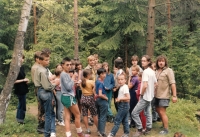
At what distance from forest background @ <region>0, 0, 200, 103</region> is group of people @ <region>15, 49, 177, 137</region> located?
330 inches

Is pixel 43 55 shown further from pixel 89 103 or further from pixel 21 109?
pixel 21 109

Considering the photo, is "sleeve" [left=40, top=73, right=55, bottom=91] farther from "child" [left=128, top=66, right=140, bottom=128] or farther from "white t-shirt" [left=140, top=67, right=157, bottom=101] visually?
"child" [left=128, top=66, right=140, bottom=128]

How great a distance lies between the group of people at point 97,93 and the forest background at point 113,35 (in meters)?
8.39

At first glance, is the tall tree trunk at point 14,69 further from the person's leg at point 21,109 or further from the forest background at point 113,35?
the forest background at point 113,35

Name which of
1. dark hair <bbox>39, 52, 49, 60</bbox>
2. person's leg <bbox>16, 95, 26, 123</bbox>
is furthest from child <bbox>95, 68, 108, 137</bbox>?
person's leg <bbox>16, 95, 26, 123</bbox>

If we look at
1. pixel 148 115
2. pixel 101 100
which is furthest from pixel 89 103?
pixel 148 115

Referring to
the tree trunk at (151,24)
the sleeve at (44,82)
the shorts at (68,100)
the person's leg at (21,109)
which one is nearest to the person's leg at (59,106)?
the person's leg at (21,109)

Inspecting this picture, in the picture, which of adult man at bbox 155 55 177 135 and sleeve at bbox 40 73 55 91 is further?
adult man at bbox 155 55 177 135

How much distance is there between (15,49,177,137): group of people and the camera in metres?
5.27

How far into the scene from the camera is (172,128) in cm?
695

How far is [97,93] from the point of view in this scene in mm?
5773

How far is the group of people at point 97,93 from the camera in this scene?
5273mm

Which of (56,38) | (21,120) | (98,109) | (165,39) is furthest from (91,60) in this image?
(165,39)

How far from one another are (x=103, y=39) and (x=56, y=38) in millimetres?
3300
